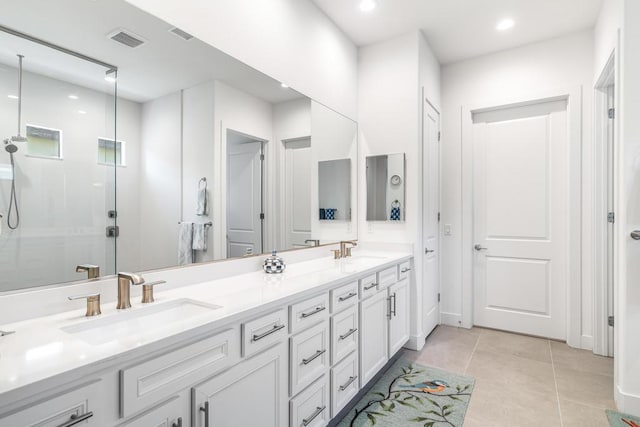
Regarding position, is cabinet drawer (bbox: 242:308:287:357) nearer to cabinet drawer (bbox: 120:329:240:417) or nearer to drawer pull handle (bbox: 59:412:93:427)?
cabinet drawer (bbox: 120:329:240:417)

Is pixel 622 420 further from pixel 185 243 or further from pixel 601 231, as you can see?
pixel 185 243

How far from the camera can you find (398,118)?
10.1 ft

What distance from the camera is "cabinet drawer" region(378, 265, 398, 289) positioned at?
2.35 metres

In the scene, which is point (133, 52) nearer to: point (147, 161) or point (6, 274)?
point (147, 161)

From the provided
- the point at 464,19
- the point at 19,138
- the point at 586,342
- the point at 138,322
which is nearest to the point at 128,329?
the point at 138,322

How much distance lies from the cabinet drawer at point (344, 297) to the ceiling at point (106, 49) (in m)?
1.33

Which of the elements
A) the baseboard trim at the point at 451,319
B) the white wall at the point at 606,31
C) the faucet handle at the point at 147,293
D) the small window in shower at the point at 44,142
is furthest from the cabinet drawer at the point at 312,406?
the white wall at the point at 606,31

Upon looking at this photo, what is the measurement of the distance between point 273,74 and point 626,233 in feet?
7.81

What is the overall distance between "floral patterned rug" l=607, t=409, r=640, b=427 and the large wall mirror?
2.29 meters

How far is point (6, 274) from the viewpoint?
110cm

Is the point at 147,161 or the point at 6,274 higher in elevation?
the point at 147,161

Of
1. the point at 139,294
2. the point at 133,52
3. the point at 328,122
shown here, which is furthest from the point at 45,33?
the point at 328,122

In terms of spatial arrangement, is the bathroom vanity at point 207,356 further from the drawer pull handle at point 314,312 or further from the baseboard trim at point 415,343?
the baseboard trim at point 415,343

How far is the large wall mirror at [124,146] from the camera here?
1131 mm
